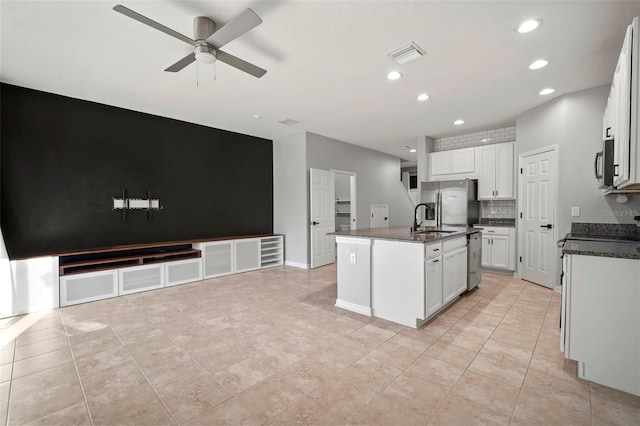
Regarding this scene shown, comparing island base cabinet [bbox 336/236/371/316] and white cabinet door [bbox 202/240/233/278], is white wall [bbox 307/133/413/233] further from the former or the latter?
island base cabinet [bbox 336/236/371/316]

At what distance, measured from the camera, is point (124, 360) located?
7.45 ft

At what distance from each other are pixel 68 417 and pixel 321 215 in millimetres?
4714

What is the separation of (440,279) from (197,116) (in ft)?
14.6

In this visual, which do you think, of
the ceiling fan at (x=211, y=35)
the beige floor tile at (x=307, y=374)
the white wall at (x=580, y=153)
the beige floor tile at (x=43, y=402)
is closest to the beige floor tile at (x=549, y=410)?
the beige floor tile at (x=307, y=374)

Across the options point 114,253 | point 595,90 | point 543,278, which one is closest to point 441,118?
point 595,90

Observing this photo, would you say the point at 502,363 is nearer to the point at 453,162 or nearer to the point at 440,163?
the point at 453,162

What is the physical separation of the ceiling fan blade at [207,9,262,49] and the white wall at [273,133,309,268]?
351 cm

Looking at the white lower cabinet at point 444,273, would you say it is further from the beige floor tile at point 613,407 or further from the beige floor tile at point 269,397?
the beige floor tile at point 269,397

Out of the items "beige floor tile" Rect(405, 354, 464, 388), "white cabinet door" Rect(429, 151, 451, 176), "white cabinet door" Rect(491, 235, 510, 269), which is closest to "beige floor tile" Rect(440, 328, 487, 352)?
"beige floor tile" Rect(405, 354, 464, 388)

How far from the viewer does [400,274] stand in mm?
2920

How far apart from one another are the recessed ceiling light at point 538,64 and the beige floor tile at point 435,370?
3141 mm

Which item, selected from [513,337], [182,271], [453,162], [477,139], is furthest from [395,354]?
[477,139]

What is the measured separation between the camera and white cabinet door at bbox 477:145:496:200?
5.25 metres

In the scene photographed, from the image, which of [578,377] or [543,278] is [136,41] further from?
[543,278]
